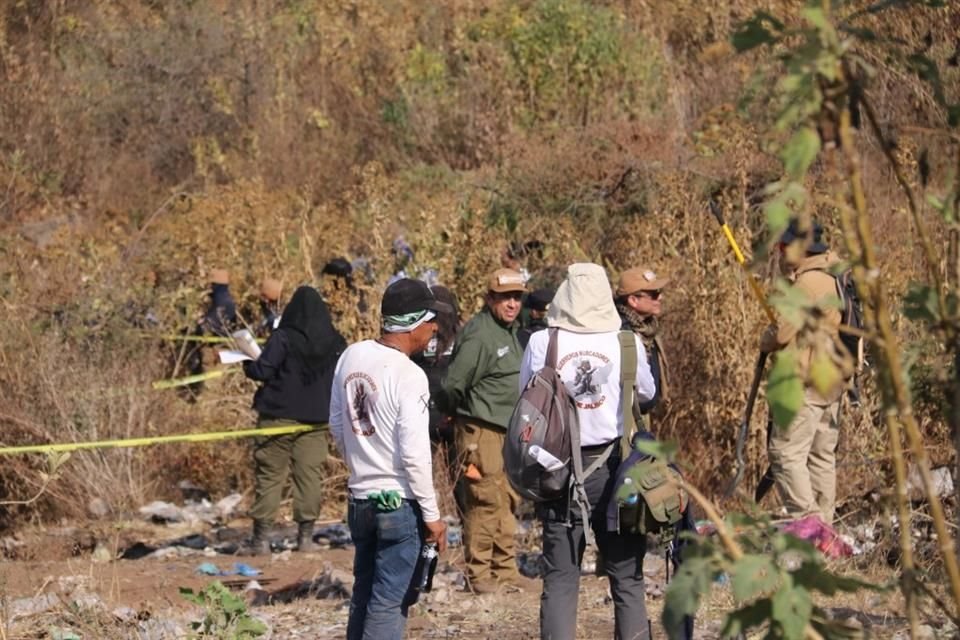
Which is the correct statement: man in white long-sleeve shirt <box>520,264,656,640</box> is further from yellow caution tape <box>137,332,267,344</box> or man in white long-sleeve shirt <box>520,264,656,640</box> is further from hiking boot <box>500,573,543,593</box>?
yellow caution tape <box>137,332,267,344</box>

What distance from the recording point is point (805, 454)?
833 cm

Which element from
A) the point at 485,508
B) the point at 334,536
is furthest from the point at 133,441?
the point at 485,508

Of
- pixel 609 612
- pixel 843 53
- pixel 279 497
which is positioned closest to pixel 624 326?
pixel 609 612

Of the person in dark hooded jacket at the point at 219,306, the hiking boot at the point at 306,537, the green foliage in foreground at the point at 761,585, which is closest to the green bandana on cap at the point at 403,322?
the green foliage in foreground at the point at 761,585

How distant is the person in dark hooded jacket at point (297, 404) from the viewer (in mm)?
9977

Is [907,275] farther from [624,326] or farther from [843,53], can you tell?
[843,53]

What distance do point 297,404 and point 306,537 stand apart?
99 cm

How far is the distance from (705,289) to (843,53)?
7.73m

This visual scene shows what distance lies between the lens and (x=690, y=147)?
16906mm

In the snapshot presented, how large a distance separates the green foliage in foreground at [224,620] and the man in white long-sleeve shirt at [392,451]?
1.93 feet

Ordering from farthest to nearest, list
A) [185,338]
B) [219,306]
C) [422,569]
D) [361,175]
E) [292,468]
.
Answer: [361,175], [219,306], [185,338], [292,468], [422,569]

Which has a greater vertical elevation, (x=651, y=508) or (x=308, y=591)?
(x=651, y=508)

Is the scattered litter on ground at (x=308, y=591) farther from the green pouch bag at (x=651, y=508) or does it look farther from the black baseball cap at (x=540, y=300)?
the green pouch bag at (x=651, y=508)

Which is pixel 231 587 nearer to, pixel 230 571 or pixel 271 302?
pixel 230 571
